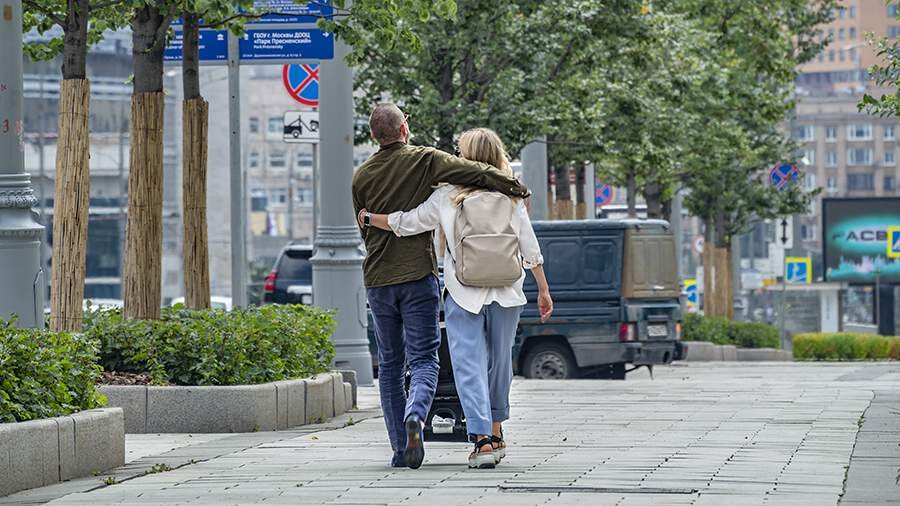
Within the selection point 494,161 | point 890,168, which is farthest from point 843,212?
point 890,168

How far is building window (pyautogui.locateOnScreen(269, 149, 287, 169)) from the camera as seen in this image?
4368 inches

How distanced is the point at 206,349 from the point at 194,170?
119 inches

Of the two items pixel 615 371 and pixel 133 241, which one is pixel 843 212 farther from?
pixel 133 241

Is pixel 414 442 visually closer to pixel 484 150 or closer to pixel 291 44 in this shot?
pixel 484 150

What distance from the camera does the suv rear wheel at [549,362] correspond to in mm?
23641

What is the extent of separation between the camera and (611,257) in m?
24.3

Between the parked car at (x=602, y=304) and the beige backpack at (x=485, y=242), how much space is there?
1360 cm

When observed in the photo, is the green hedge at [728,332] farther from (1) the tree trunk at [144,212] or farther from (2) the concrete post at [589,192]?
(1) the tree trunk at [144,212]

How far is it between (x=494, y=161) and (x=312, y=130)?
40.2ft

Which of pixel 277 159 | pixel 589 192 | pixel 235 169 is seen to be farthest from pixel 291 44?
pixel 277 159

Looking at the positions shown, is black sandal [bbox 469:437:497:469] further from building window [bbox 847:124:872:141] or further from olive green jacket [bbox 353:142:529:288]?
building window [bbox 847:124:872:141]

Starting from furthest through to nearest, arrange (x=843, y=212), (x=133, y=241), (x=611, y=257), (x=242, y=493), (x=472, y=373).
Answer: (x=843, y=212) → (x=611, y=257) → (x=133, y=241) → (x=472, y=373) → (x=242, y=493)

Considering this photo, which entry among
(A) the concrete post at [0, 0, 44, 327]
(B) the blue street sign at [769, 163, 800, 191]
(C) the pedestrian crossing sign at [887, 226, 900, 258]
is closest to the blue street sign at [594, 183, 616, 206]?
(B) the blue street sign at [769, 163, 800, 191]

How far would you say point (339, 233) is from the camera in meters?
18.7
